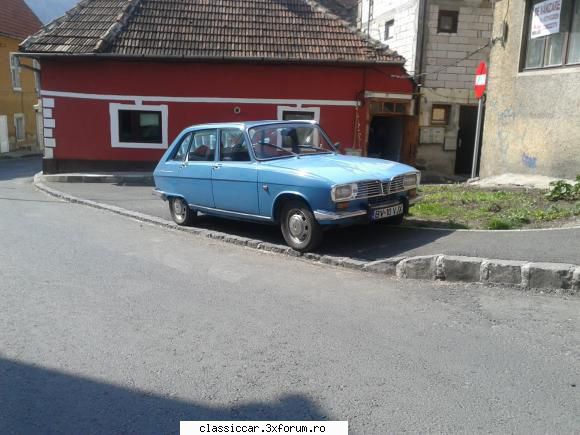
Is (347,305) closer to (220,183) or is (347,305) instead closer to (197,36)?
(220,183)

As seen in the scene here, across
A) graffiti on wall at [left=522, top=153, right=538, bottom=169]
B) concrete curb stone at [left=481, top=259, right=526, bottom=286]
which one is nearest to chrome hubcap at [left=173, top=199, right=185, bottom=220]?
concrete curb stone at [left=481, top=259, right=526, bottom=286]

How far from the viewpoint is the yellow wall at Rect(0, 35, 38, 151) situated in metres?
28.7

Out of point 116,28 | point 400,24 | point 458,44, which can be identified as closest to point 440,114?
point 458,44

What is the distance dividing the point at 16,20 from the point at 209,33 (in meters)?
20.1

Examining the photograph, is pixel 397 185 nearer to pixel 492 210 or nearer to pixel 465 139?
pixel 492 210

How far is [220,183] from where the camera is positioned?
25.7 feet

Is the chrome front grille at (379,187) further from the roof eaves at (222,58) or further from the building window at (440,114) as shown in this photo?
the building window at (440,114)

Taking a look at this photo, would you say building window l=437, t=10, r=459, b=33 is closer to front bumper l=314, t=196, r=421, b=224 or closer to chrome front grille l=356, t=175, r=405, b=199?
chrome front grille l=356, t=175, r=405, b=199

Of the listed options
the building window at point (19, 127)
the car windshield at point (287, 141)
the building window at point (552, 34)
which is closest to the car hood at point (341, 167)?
the car windshield at point (287, 141)

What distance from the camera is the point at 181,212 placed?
355 inches

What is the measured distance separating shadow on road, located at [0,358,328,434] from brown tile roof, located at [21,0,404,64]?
13.9 m

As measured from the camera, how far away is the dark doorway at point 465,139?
18.6 meters

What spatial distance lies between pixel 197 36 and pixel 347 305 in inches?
547

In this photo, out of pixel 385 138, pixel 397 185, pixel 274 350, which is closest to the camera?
pixel 274 350
